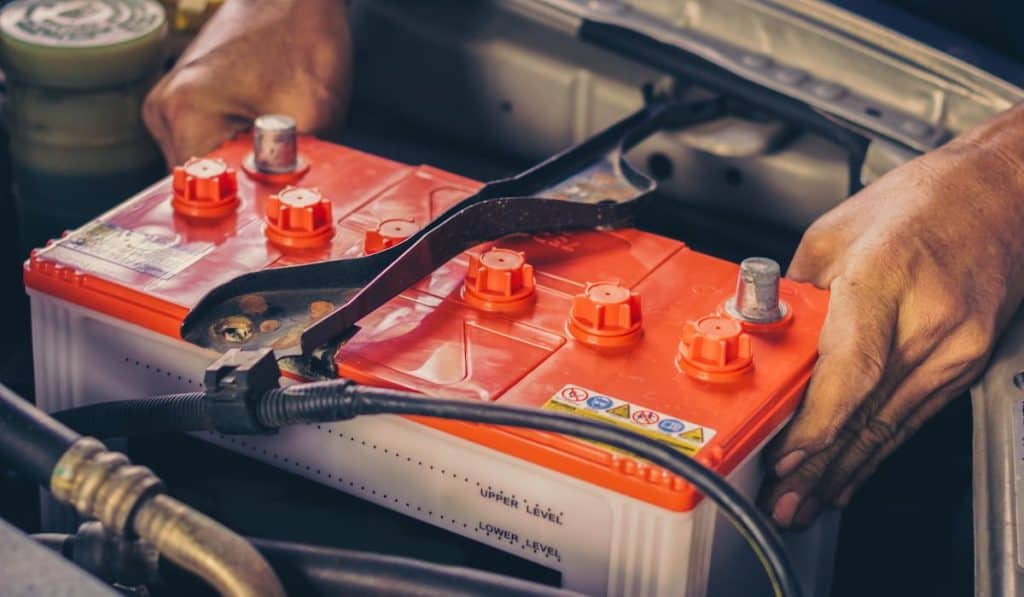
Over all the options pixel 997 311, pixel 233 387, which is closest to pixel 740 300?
pixel 997 311

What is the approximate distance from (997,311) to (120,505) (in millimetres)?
704

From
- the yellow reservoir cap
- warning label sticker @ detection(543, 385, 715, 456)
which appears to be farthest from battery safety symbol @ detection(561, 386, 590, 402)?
the yellow reservoir cap

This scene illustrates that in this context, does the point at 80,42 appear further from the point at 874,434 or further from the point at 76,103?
the point at 874,434

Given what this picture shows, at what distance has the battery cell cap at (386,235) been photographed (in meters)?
1.07

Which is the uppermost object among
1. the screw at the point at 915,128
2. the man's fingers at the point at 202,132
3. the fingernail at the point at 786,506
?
the screw at the point at 915,128

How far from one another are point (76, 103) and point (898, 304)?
89 centimetres

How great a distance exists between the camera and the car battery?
35.6 inches

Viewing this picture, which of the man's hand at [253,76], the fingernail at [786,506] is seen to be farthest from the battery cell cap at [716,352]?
the man's hand at [253,76]

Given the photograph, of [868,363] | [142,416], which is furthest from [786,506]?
[142,416]

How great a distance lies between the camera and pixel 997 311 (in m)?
1.11

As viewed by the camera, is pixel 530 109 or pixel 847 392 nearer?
pixel 847 392

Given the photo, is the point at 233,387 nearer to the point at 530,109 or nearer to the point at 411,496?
the point at 411,496

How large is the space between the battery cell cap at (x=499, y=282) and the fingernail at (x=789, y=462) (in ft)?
0.71

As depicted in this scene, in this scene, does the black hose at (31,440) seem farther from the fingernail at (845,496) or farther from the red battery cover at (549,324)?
the fingernail at (845,496)
